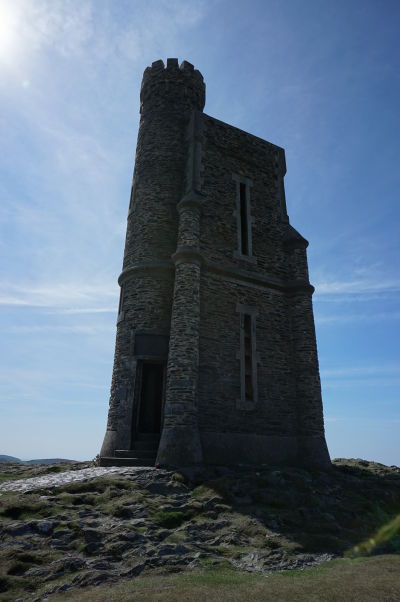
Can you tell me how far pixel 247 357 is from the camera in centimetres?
1392

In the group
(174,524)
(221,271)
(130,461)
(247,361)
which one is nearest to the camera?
(174,524)

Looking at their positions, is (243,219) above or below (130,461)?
above

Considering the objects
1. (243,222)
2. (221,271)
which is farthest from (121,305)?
(243,222)

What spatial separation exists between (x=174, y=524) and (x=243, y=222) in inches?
455

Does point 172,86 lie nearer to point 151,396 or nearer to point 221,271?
point 221,271

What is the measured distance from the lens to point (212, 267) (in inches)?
550

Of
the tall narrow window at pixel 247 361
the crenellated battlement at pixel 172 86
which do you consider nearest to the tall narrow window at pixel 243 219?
the tall narrow window at pixel 247 361

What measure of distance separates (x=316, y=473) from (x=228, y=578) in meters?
7.24

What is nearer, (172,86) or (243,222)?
(243,222)

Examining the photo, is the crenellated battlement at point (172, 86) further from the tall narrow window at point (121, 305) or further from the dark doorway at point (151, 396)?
the dark doorway at point (151, 396)

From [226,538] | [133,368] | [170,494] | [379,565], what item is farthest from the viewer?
[133,368]

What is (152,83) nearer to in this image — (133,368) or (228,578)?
(133,368)

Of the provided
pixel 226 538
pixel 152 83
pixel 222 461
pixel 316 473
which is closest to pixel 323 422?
pixel 316 473

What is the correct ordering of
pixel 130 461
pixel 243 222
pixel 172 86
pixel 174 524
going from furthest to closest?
pixel 172 86
pixel 243 222
pixel 130 461
pixel 174 524
